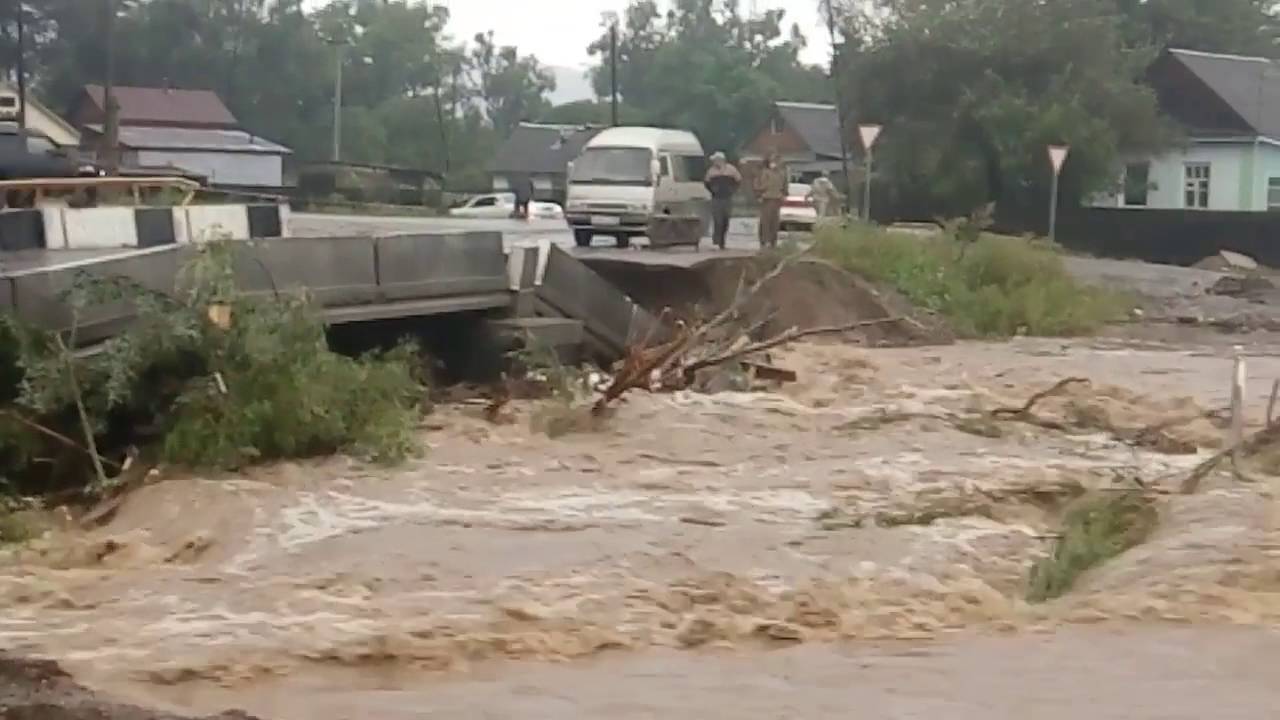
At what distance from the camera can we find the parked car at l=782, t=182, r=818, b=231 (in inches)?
1271

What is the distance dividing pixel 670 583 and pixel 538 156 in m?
62.1

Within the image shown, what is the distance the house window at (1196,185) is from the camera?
51.0 meters

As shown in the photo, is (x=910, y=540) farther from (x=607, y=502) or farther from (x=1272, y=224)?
(x=1272, y=224)

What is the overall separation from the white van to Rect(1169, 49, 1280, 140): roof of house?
2413 cm

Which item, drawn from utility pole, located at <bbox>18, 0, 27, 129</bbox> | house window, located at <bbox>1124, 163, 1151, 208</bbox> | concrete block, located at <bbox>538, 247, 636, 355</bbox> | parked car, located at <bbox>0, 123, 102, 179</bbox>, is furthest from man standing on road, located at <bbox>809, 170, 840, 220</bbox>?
house window, located at <bbox>1124, 163, 1151, 208</bbox>

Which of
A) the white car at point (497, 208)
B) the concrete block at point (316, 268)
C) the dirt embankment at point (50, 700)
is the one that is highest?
the concrete block at point (316, 268)

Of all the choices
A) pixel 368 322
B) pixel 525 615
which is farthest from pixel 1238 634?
pixel 368 322

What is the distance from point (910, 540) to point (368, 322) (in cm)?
764

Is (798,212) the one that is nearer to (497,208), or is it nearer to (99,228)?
(497,208)

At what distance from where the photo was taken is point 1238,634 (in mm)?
9805

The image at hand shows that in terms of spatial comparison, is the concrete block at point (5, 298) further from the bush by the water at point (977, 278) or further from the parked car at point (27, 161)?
the bush by the water at point (977, 278)

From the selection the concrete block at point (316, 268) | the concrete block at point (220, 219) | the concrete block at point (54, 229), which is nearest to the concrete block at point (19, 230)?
the concrete block at point (54, 229)

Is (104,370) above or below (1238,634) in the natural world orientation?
above

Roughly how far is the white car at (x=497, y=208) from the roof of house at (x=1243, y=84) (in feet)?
57.1
